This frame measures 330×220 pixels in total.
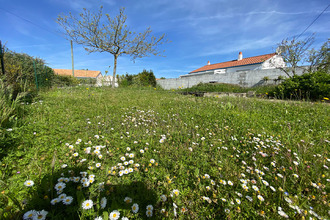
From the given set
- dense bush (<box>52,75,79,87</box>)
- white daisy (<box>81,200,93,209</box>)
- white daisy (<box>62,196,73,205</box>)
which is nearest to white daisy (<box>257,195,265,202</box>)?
white daisy (<box>81,200,93,209</box>)

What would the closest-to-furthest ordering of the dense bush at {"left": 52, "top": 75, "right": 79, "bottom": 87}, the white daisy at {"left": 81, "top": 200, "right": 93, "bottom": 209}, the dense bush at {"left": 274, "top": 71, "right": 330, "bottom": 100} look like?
the white daisy at {"left": 81, "top": 200, "right": 93, "bottom": 209}
the dense bush at {"left": 274, "top": 71, "right": 330, "bottom": 100}
the dense bush at {"left": 52, "top": 75, "right": 79, "bottom": 87}

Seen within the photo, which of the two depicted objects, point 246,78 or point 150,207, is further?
point 246,78

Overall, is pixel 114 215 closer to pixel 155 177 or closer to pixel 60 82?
pixel 155 177

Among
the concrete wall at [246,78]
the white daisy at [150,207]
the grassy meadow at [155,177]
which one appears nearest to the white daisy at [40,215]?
the grassy meadow at [155,177]

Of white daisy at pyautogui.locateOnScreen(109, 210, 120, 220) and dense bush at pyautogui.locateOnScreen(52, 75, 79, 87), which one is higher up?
dense bush at pyautogui.locateOnScreen(52, 75, 79, 87)

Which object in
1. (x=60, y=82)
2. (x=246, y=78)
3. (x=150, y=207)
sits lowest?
(x=150, y=207)

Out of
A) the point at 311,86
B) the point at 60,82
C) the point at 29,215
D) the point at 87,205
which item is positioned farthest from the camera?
the point at 60,82

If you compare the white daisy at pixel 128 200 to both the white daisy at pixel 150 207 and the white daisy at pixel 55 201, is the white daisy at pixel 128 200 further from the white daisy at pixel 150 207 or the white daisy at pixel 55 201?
the white daisy at pixel 55 201

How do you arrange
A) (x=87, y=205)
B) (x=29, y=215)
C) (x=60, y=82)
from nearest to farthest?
(x=29, y=215) < (x=87, y=205) < (x=60, y=82)

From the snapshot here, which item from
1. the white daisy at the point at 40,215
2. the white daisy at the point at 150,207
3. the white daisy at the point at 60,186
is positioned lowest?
the white daisy at the point at 150,207

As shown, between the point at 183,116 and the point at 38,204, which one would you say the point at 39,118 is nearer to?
the point at 38,204

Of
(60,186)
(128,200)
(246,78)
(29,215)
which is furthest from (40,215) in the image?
(246,78)

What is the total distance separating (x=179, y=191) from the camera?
4.40 feet

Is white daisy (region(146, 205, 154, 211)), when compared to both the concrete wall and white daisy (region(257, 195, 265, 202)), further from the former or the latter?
the concrete wall
